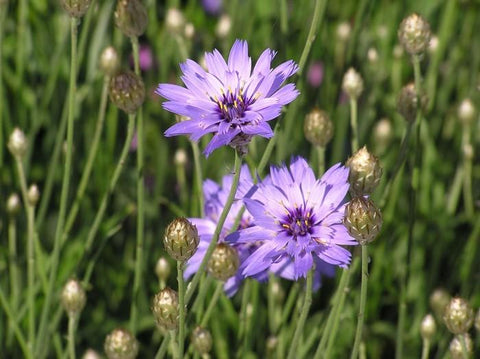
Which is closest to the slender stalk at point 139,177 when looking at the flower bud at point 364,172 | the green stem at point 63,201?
the green stem at point 63,201

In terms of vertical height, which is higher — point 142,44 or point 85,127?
point 142,44

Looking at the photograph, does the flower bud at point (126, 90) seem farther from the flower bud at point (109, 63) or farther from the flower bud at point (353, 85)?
the flower bud at point (353, 85)

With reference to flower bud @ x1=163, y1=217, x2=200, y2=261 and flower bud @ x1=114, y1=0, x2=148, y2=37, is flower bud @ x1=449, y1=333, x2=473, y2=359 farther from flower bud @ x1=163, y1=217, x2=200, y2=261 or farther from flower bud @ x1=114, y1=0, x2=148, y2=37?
flower bud @ x1=114, y1=0, x2=148, y2=37

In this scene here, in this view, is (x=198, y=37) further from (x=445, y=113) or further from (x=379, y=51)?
(x=445, y=113)

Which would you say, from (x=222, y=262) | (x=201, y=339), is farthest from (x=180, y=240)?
(x=201, y=339)

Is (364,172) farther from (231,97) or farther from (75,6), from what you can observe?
(75,6)

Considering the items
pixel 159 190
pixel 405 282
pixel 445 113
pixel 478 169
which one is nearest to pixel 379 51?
pixel 445 113

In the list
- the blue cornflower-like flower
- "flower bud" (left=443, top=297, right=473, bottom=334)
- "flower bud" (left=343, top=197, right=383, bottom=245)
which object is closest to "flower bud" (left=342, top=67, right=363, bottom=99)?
the blue cornflower-like flower
